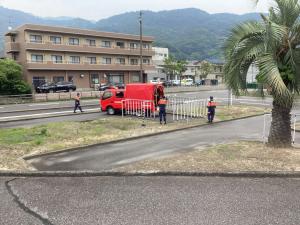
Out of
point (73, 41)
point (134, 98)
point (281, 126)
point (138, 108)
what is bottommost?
point (138, 108)

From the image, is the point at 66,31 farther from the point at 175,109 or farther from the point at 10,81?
the point at 175,109

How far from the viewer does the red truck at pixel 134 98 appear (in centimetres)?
1972

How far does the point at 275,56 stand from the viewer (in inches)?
368

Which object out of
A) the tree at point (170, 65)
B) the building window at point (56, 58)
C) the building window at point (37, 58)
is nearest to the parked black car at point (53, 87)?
the building window at point (37, 58)

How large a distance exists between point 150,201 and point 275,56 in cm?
597

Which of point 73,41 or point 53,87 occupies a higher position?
point 73,41

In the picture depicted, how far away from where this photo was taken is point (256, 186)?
6910mm

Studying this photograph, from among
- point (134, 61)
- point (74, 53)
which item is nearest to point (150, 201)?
point (74, 53)

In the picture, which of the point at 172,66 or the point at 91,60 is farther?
the point at 172,66

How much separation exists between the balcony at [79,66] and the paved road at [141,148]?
36650mm

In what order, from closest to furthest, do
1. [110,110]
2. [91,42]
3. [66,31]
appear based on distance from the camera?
[110,110] < [66,31] < [91,42]

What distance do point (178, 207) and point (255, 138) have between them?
8.20 meters

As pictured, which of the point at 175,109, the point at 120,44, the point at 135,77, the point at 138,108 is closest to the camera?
the point at 138,108

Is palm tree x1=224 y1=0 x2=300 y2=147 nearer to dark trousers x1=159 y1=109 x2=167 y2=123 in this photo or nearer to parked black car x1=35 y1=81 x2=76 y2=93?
dark trousers x1=159 y1=109 x2=167 y2=123
